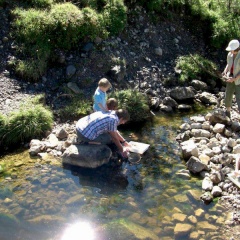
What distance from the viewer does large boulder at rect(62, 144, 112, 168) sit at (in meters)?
7.65

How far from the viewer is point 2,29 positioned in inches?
443

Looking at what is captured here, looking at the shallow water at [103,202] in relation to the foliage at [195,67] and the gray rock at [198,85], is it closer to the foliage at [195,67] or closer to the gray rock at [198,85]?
the gray rock at [198,85]

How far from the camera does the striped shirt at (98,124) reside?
25.0 ft

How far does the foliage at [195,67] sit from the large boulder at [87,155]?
5123 millimetres

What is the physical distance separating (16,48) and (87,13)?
2350 mm

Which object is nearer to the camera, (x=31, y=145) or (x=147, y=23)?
(x=31, y=145)

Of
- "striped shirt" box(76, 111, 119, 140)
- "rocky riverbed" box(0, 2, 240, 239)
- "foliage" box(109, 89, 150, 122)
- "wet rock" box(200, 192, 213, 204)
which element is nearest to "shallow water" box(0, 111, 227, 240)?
"wet rock" box(200, 192, 213, 204)

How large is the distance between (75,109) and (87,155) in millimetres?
2435

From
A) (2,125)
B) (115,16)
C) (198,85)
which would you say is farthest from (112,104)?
(115,16)

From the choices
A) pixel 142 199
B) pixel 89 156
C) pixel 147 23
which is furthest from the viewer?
pixel 147 23

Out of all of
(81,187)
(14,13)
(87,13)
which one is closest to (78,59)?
(87,13)

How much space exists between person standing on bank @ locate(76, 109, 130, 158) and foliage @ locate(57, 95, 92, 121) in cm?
190

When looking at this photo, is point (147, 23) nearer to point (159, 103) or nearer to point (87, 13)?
point (87, 13)

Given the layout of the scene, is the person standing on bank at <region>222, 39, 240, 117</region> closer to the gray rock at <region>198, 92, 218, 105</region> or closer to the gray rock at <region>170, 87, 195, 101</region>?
the gray rock at <region>198, 92, 218, 105</region>
